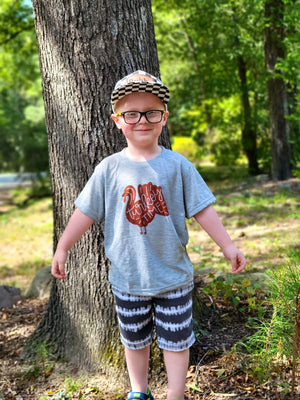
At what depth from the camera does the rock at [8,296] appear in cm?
462

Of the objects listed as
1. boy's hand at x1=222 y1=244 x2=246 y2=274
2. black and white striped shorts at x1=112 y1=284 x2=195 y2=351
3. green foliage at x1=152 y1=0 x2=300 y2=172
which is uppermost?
green foliage at x1=152 y1=0 x2=300 y2=172

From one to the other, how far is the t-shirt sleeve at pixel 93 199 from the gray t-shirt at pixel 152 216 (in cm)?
2

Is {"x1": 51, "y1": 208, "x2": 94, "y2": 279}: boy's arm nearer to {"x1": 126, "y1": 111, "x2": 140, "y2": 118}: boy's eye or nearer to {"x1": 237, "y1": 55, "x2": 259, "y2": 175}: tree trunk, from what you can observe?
{"x1": 126, "y1": 111, "x2": 140, "y2": 118}: boy's eye

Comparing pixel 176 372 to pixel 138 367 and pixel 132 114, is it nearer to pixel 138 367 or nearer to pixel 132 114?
pixel 138 367

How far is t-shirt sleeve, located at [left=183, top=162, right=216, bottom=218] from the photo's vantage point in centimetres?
214

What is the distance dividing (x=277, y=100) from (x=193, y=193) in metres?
9.63

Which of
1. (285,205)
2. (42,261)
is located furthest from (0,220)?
(285,205)

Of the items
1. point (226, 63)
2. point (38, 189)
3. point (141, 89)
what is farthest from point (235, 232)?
point (38, 189)

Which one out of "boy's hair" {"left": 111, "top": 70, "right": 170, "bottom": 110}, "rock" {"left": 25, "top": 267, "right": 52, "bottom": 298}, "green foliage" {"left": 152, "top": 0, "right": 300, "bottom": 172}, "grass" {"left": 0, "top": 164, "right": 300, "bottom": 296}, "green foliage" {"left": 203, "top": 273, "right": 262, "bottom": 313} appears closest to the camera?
"boy's hair" {"left": 111, "top": 70, "right": 170, "bottom": 110}

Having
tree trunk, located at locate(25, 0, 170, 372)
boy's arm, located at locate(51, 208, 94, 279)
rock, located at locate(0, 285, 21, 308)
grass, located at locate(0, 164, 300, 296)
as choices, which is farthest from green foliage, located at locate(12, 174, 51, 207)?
boy's arm, located at locate(51, 208, 94, 279)

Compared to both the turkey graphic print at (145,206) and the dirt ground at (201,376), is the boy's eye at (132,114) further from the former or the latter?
the dirt ground at (201,376)

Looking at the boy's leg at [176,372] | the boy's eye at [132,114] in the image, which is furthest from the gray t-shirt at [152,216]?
the boy's leg at [176,372]

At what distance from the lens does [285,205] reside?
→ 8.73 metres

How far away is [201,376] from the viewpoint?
104 inches
